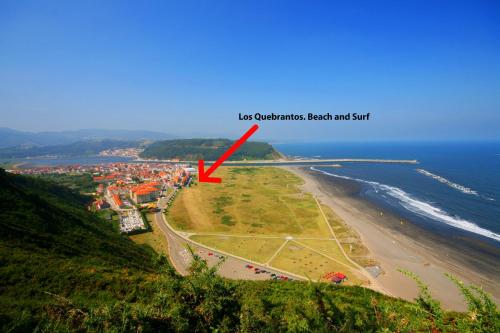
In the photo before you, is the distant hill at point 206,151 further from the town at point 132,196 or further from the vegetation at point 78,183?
the vegetation at point 78,183

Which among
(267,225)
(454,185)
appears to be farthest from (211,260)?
(454,185)

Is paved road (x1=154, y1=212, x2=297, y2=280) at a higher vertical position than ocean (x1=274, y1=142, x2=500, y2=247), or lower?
lower

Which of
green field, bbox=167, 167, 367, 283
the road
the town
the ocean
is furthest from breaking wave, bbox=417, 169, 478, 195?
the town

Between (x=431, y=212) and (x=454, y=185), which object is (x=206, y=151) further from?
(x=431, y=212)

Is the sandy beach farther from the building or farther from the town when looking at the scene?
the building

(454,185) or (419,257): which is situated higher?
(454,185)

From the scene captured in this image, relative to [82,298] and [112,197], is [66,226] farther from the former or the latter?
[112,197]
